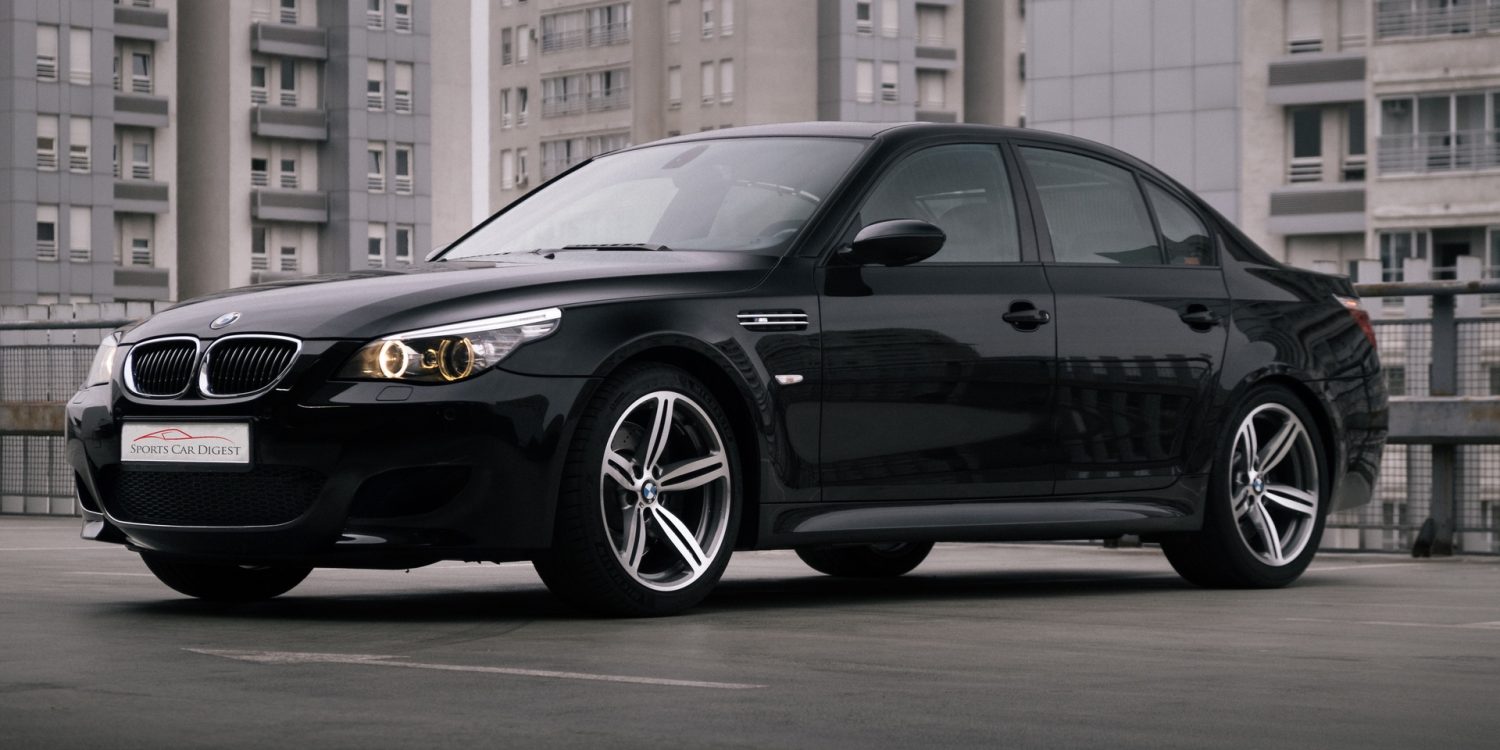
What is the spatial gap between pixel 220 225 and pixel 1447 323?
85606mm

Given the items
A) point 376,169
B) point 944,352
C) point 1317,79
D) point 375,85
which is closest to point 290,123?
point 375,85

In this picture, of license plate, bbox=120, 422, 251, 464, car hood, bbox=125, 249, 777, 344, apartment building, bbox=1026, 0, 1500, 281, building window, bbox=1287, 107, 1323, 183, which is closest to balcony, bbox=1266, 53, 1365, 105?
apartment building, bbox=1026, 0, 1500, 281

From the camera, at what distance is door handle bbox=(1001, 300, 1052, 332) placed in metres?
8.98

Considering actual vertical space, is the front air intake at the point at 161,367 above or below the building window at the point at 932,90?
below

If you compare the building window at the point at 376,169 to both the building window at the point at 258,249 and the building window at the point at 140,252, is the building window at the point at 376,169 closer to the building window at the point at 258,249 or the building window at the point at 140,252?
the building window at the point at 258,249

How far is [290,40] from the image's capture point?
9600 cm

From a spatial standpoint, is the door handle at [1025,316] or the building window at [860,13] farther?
the building window at [860,13]

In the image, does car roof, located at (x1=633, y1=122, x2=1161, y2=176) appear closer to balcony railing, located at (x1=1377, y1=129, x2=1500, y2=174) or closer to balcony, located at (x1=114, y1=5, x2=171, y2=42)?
balcony railing, located at (x1=1377, y1=129, x2=1500, y2=174)

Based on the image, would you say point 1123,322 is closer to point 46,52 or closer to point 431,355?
point 431,355

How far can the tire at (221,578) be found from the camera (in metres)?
8.69

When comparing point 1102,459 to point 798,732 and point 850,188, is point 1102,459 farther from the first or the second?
point 798,732

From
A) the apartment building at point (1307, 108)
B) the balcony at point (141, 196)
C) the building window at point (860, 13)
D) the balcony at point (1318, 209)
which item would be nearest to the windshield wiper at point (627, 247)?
the apartment building at point (1307, 108)

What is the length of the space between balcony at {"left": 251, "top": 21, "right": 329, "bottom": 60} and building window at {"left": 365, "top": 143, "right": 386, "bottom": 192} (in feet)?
13.0

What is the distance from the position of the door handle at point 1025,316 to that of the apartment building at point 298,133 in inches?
3416
